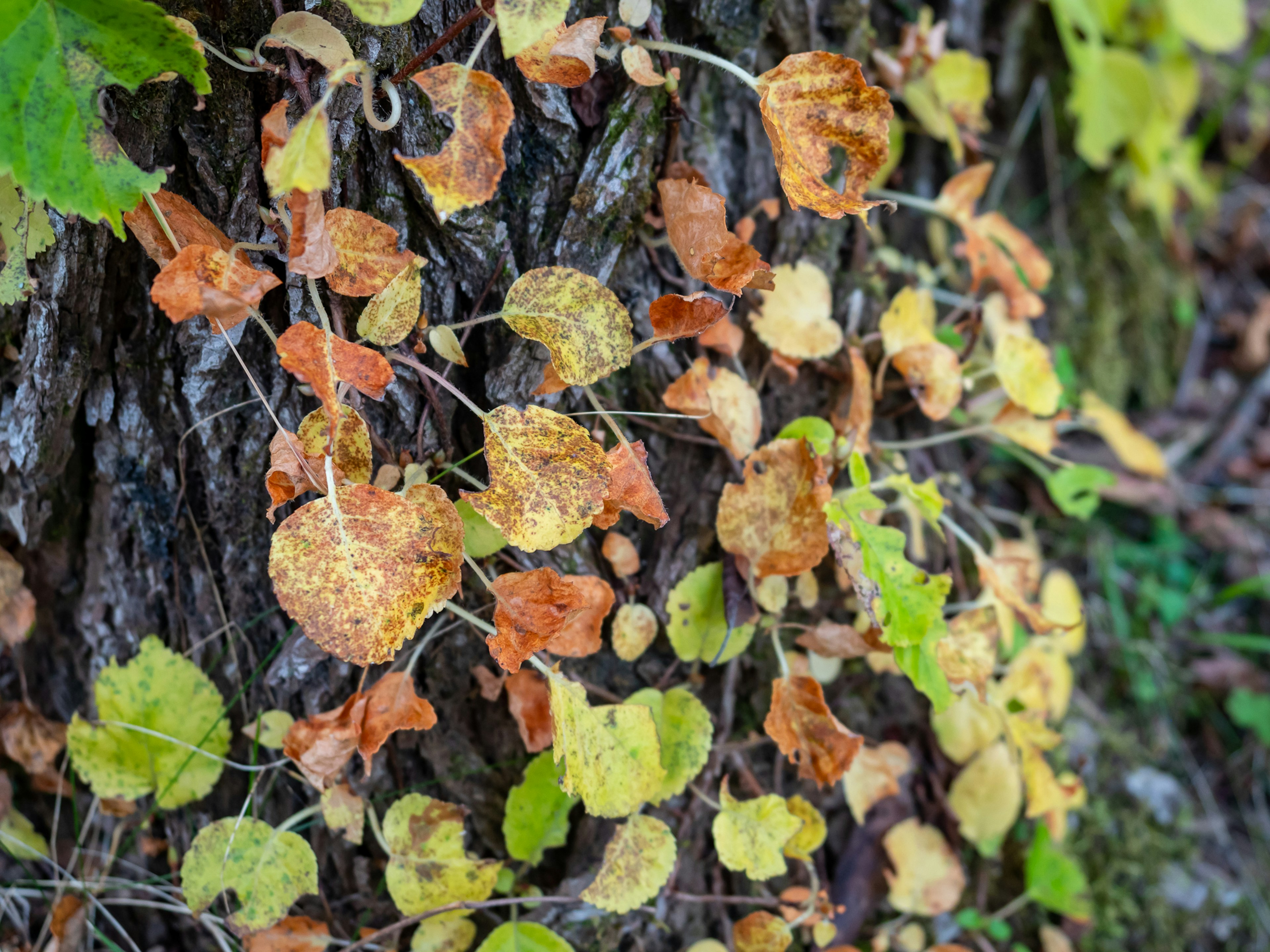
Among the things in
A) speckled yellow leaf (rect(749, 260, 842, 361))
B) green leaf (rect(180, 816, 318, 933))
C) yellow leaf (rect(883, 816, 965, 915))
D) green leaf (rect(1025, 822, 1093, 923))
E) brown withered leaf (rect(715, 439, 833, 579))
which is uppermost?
speckled yellow leaf (rect(749, 260, 842, 361))

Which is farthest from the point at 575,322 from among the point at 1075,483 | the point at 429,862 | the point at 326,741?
the point at 1075,483

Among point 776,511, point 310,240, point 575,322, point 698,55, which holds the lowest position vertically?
point 776,511

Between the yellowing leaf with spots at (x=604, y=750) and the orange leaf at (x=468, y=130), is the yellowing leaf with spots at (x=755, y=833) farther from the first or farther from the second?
the orange leaf at (x=468, y=130)

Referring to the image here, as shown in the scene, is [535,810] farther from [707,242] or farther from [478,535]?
[707,242]

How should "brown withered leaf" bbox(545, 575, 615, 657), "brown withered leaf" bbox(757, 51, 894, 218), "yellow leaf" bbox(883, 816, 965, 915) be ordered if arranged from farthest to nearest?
"yellow leaf" bbox(883, 816, 965, 915) → "brown withered leaf" bbox(545, 575, 615, 657) → "brown withered leaf" bbox(757, 51, 894, 218)

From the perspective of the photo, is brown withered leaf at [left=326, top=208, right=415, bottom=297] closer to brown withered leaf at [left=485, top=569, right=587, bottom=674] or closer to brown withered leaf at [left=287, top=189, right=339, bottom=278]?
brown withered leaf at [left=287, top=189, right=339, bottom=278]

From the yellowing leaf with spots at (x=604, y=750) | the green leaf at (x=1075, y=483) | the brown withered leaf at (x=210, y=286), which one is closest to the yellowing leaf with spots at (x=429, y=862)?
the yellowing leaf with spots at (x=604, y=750)

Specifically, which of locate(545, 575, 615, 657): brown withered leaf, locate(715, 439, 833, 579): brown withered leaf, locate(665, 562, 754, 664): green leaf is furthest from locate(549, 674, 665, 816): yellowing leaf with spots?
locate(715, 439, 833, 579): brown withered leaf
